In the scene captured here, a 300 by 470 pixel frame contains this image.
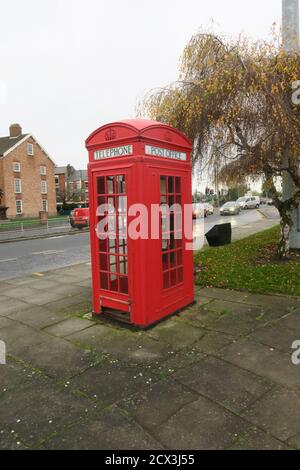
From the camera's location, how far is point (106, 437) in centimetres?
267

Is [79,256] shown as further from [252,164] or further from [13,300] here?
[252,164]

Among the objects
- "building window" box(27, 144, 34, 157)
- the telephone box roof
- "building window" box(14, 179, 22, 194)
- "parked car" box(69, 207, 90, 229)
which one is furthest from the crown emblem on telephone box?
"building window" box(27, 144, 34, 157)

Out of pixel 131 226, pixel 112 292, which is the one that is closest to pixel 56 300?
pixel 112 292

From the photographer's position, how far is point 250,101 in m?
7.55

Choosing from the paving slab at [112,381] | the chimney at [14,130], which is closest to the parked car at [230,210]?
the chimney at [14,130]

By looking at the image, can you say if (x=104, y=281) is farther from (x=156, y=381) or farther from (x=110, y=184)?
(x=156, y=381)

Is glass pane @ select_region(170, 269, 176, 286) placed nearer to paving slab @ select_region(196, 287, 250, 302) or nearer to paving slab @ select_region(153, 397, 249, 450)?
paving slab @ select_region(196, 287, 250, 302)

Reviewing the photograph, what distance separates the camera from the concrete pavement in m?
2.68

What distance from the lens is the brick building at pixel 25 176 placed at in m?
40.4

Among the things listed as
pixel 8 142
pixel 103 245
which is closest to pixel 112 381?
pixel 103 245

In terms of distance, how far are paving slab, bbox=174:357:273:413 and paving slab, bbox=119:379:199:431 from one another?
133mm

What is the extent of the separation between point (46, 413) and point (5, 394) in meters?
0.64

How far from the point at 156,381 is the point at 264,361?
1.29 meters

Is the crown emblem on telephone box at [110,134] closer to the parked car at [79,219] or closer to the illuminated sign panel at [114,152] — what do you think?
the illuminated sign panel at [114,152]
